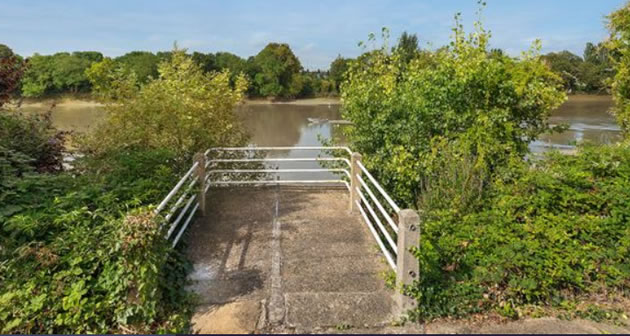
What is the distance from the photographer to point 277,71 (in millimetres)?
42688

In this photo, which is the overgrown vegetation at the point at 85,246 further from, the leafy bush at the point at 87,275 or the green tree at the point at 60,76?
the green tree at the point at 60,76

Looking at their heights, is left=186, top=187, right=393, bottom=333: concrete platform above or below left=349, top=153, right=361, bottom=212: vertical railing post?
below

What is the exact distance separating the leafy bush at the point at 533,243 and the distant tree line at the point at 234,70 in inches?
1222

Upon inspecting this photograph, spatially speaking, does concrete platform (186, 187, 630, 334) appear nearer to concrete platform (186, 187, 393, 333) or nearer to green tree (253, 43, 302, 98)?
concrete platform (186, 187, 393, 333)

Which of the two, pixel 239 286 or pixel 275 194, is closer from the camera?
pixel 239 286

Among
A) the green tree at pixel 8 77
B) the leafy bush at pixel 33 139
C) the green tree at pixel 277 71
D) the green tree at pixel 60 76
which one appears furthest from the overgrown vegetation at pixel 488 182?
the green tree at pixel 60 76

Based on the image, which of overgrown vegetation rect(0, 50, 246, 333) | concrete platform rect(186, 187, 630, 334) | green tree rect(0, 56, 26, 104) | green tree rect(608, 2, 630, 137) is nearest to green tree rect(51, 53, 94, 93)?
green tree rect(0, 56, 26, 104)

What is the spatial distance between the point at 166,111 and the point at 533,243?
529cm

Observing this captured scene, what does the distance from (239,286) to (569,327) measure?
254cm

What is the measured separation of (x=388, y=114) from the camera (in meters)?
5.88

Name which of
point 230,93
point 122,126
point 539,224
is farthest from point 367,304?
point 230,93

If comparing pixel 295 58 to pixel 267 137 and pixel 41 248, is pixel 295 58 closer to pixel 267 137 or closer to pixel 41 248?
pixel 267 137

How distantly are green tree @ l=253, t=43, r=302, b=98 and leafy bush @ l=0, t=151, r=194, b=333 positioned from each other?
4012cm

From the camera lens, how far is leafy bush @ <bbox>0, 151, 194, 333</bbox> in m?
2.64
